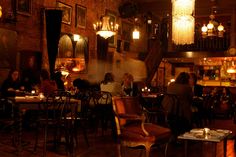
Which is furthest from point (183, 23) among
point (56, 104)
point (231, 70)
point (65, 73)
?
point (231, 70)

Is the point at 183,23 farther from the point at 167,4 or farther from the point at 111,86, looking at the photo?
the point at 167,4

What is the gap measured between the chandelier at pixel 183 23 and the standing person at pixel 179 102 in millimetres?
1311

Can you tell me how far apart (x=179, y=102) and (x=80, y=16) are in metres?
5.77

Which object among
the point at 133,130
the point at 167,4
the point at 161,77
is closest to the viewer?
the point at 133,130

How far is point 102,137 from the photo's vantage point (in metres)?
7.96

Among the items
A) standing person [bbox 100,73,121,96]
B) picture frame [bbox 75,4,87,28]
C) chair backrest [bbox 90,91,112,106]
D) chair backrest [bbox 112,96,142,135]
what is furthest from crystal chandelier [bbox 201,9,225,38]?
chair backrest [bbox 112,96,142,135]

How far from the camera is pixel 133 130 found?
5.21 metres

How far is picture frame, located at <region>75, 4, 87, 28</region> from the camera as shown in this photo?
11727 mm

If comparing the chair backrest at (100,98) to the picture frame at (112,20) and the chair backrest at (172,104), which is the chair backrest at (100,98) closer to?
the chair backrest at (172,104)

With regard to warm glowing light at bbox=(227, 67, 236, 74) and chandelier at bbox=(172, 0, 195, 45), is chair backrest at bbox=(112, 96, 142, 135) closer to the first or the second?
chandelier at bbox=(172, 0, 195, 45)

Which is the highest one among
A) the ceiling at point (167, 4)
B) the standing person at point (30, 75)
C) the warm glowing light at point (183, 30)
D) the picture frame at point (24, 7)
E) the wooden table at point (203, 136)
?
the ceiling at point (167, 4)

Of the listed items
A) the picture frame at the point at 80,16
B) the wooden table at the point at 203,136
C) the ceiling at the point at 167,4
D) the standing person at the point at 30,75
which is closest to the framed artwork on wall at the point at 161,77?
the ceiling at the point at 167,4

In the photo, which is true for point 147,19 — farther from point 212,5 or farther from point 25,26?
point 25,26

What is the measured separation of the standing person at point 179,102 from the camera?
7.18 m
